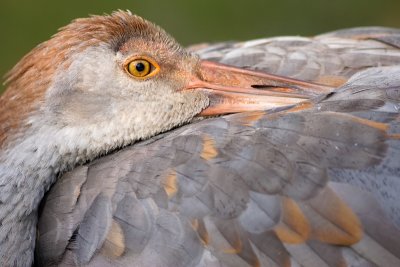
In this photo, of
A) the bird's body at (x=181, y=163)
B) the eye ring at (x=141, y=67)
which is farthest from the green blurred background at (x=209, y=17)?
the eye ring at (x=141, y=67)

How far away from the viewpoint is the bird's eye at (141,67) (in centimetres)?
401

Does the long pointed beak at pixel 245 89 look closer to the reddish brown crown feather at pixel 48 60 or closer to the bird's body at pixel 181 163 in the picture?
the bird's body at pixel 181 163

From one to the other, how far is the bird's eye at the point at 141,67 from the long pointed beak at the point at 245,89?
188 mm

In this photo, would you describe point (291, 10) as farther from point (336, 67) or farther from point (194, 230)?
point (194, 230)

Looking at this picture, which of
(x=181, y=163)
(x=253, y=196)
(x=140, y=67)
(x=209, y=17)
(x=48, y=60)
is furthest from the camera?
(x=209, y=17)

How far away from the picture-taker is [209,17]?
8359 millimetres

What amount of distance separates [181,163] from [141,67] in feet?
2.21

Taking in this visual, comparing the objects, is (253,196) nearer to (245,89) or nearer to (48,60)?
(245,89)

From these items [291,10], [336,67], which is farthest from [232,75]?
[291,10]

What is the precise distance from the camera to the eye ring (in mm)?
4008

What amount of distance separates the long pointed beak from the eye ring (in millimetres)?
182

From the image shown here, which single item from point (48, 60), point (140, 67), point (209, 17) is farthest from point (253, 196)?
point (209, 17)

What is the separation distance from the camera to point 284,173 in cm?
343

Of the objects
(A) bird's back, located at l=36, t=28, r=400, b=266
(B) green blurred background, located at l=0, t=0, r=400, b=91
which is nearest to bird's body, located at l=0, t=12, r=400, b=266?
(A) bird's back, located at l=36, t=28, r=400, b=266
